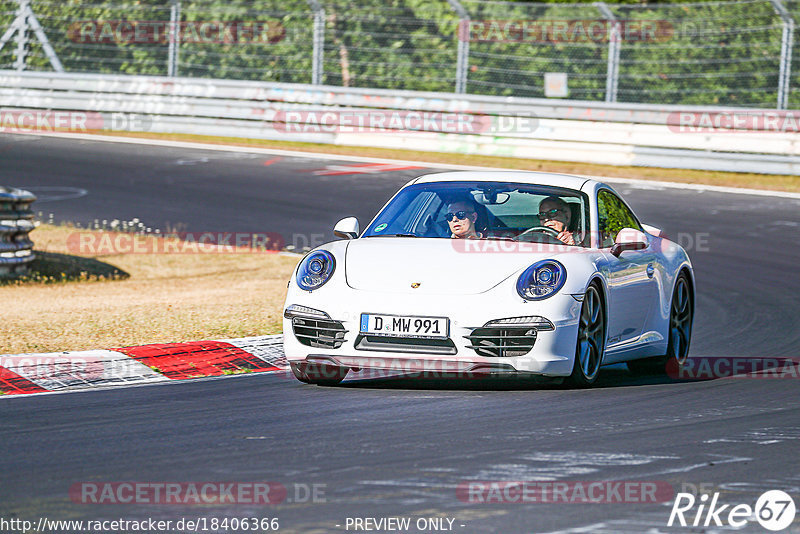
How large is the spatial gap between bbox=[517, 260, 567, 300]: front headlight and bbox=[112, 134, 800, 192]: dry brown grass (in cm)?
1242

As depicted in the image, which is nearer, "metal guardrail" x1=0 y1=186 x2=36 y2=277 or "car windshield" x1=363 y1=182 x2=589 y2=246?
"car windshield" x1=363 y1=182 x2=589 y2=246

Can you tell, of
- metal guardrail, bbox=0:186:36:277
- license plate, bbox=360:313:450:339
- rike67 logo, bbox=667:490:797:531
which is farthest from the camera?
metal guardrail, bbox=0:186:36:277

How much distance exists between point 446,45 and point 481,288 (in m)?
15.5

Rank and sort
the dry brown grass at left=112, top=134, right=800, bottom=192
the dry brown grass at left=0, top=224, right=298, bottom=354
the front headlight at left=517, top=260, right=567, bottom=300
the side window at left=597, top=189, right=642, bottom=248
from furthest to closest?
the dry brown grass at left=112, top=134, right=800, bottom=192, the dry brown grass at left=0, top=224, right=298, bottom=354, the side window at left=597, top=189, right=642, bottom=248, the front headlight at left=517, top=260, right=567, bottom=300

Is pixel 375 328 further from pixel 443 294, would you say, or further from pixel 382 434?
pixel 382 434

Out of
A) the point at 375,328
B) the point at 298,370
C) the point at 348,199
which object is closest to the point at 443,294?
the point at 375,328

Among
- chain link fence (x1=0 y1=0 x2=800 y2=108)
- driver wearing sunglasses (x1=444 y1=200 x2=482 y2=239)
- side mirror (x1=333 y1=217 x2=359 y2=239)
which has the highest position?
chain link fence (x1=0 y1=0 x2=800 y2=108)

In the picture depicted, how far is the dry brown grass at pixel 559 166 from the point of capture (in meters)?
19.7


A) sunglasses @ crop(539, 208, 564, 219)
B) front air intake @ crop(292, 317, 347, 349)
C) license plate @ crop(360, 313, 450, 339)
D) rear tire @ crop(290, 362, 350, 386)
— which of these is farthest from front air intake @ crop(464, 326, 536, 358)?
sunglasses @ crop(539, 208, 564, 219)

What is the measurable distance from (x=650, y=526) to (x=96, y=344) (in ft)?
16.4

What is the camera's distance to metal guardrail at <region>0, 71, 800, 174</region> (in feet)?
66.6

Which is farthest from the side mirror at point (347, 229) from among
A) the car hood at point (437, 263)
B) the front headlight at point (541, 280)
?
the front headlight at point (541, 280)

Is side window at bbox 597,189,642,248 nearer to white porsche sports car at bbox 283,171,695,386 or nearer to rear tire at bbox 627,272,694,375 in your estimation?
white porsche sports car at bbox 283,171,695,386

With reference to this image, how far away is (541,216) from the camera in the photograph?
329 inches
